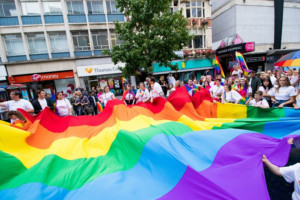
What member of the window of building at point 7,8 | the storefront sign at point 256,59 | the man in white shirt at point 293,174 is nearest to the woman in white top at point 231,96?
the man in white shirt at point 293,174

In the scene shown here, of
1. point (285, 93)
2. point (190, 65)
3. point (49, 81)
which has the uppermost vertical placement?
point (190, 65)

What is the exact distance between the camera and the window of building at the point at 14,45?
14.9 metres

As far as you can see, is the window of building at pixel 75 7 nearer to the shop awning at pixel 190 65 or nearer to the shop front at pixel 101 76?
the shop front at pixel 101 76

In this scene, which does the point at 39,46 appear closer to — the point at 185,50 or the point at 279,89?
the point at 185,50

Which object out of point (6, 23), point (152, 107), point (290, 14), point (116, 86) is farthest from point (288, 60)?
point (6, 23)

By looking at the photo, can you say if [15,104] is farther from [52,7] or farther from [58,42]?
[52,7]

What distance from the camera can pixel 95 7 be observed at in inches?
636

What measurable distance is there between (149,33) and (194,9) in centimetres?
1200

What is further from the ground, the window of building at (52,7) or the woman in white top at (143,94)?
the window of building at (52,7)

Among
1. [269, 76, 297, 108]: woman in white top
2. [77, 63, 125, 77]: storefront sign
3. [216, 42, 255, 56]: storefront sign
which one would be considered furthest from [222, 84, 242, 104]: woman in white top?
[216, 42, 255, 56]: storefront sign

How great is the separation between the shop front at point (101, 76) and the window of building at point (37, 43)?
4.07 m

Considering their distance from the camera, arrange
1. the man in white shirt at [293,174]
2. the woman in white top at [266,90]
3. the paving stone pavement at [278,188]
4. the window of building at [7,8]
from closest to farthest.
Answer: the man in white shirt at [293,174], the paving stone pavement at [278,188], the woman in white top at [266,90], the window of building at [7,8]

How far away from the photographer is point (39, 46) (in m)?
15.4

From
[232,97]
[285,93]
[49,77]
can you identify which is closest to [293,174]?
[232,97]
